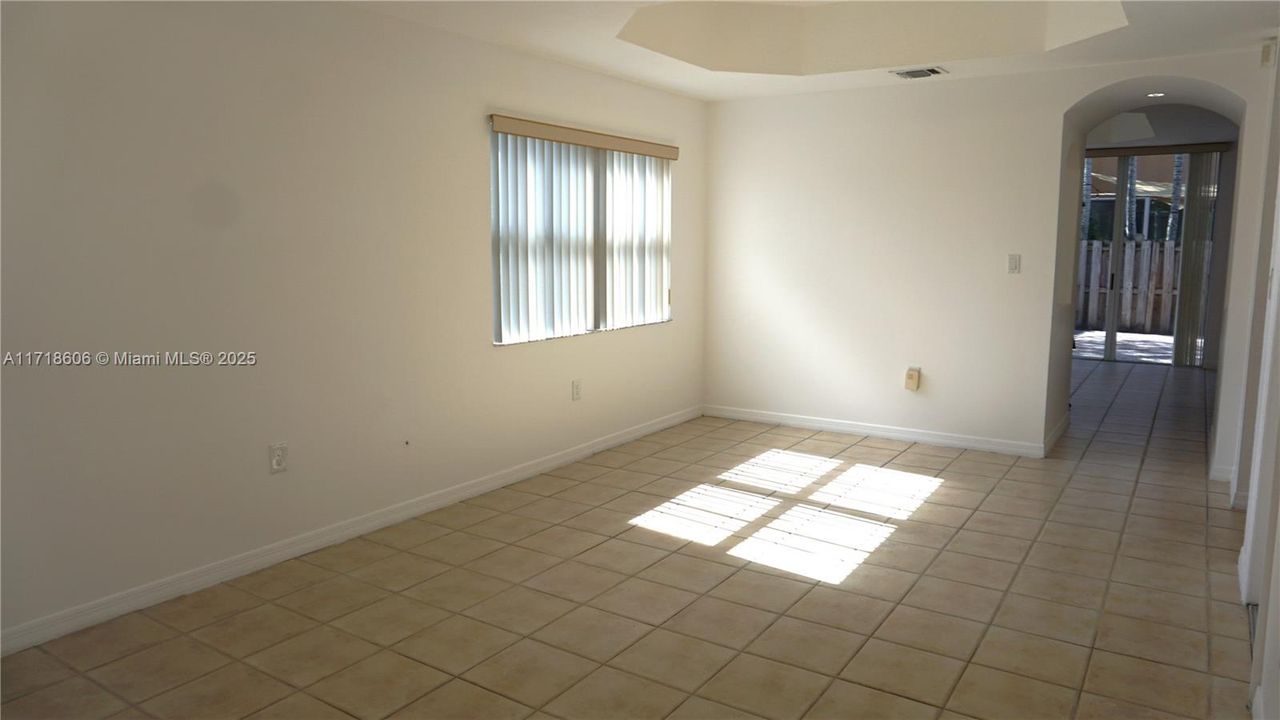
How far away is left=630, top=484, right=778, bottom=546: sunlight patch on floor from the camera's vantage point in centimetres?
384

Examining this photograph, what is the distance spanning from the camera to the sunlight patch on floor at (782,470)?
180 inches

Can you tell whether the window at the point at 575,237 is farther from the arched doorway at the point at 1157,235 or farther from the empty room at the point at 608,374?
the arched doorway at the point at 1157,235

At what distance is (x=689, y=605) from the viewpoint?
3090mm

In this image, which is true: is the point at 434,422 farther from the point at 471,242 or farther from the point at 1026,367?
the point at 1026,367

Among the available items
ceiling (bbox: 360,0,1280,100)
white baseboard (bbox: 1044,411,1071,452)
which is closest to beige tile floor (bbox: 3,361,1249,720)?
white baseboard (bbox: 1044,411,1071,452)

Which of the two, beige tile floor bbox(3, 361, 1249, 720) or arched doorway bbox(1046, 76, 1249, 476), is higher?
arched doorway bbox(1046, 76, 1249, 476)

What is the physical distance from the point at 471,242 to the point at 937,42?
277cm

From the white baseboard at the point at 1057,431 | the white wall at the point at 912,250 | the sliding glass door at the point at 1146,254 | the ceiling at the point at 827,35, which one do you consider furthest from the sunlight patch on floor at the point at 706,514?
the sliding glass door at the point at 1146,254

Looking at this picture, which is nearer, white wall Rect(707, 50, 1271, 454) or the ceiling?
the ceiling

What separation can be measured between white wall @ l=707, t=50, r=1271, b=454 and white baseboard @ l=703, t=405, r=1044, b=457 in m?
0.02

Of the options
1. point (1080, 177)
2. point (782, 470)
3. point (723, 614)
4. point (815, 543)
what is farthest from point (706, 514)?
point (1080, 177)

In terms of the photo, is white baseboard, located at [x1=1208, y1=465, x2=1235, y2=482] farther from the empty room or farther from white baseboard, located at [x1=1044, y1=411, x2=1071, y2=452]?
white baseboard, located at [x1=1044, y1=411, x2=1071, y2=452]

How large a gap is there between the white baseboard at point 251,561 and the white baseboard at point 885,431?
4.99 ft

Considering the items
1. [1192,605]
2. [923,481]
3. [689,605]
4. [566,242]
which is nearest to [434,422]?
[566,242]
